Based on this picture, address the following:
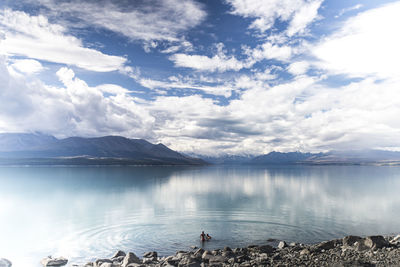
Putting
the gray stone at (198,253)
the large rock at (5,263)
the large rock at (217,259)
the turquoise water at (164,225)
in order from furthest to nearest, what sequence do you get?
the turquoise water at (164,225)
the large rock at (5,263)
the gray stone at (198,253)
the large rock at (217,259)

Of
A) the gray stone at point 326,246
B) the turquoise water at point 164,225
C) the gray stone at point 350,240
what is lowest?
the turquoise water at point 164,225

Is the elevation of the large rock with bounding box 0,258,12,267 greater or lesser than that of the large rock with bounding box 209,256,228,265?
lesser

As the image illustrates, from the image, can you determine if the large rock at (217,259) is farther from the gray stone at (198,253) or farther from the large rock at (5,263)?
the large rock at (5,263)

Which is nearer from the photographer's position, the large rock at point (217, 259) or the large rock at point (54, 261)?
the large rock at point (217, 259)

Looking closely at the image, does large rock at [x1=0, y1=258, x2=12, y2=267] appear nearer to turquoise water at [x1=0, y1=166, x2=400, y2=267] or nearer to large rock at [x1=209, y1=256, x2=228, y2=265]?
turquoise water at [x1=0, y1=166, x2=400, y2=267]

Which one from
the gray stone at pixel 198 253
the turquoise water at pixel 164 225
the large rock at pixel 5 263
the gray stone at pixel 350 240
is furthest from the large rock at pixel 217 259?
the large rock at pixel 5 263

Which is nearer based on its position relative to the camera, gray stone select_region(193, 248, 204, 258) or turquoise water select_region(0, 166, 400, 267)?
gray stone select_region(193, 248, 204, 258)

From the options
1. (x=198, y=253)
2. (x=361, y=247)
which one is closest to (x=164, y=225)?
(x=198, y=253)

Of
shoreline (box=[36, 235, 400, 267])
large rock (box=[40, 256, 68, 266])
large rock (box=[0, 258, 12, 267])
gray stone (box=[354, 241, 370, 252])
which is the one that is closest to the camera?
shoreline (box=[36, 235, 400, 267])

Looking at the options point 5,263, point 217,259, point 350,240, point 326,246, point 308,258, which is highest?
point 308,258

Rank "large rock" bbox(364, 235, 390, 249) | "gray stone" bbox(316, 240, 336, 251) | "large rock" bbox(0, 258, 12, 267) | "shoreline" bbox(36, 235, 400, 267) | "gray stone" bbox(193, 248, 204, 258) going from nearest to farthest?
"shoreline" bbox(36, 235, 400, 267) < "large rock" bbox(364, 235, 390, 249) < "gray stone" bbox(193, 248, 204, 258) < "gray stone" bbox(316, 240, 336, 251) < "large rock" bbox(0, 258, 12, 267)

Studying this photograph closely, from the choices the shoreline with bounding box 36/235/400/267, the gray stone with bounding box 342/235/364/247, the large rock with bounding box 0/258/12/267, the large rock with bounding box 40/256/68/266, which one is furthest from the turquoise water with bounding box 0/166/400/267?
the gray stone with bounding box 342/235/364/247

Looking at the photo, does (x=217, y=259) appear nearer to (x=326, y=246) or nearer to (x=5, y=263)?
(x=326, y=246)

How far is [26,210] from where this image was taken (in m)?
64.4
